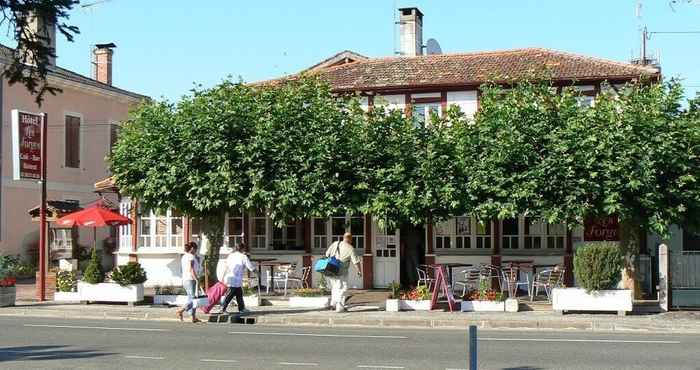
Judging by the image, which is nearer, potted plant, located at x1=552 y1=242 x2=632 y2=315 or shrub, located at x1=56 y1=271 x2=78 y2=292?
potted plant, located at x1=552 y1=242 x2=632 y2=315

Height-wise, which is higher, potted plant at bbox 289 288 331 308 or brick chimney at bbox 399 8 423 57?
brick chimney at bbox 399 8 423 57

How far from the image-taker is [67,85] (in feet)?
109

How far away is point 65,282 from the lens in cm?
2194

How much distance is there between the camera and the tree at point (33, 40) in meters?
6.32

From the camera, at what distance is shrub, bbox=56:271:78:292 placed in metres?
21.9

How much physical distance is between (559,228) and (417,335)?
32.5 feet

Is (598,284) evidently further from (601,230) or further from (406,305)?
(601,230)

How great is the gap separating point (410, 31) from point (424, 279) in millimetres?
11945

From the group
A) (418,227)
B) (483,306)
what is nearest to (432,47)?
(418,227)

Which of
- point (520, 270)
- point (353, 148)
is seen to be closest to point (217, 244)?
point (353, 148)

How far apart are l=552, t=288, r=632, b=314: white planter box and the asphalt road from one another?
2.43m

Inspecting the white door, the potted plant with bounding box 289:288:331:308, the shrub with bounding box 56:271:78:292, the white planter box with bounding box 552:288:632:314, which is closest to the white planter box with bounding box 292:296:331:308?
the potted plant with bounding box 289:288:331:308

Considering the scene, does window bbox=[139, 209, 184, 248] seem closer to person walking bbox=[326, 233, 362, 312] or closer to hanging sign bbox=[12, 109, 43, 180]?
hanging sign bbox=[12, 109, 43, 180]

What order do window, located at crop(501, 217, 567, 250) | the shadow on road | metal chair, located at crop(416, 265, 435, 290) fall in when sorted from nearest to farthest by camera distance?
the shadow on road
metal chair, located at crop(416, 265, 435, 290)
window, located at crop(501, 217, 567, 250)
